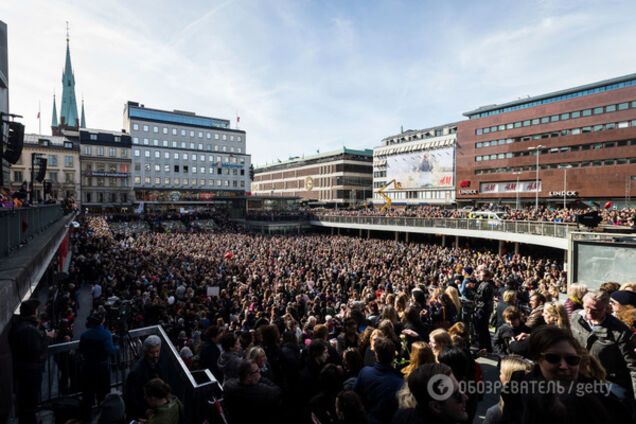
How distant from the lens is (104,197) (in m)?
69.9

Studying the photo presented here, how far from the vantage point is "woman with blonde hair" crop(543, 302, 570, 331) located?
165 inches

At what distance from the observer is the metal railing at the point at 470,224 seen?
2294 centimetres

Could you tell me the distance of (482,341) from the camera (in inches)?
283

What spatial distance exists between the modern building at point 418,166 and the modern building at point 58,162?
6039 centimetres

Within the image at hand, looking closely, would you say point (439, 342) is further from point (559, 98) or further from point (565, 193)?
point (559, 98)

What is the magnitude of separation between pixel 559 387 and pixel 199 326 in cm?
891

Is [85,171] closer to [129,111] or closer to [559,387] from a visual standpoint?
[129,111]

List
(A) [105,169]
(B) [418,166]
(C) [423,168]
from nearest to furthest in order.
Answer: (A) [105,169] < (C) [423,168] < (B) [418,166]

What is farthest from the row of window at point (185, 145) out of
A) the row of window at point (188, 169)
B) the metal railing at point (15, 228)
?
Answer: the metal railing at point (15, 228)

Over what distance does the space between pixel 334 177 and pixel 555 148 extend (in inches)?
1803

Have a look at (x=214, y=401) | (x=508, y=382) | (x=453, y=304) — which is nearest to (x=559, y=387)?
(x=508, y=382)

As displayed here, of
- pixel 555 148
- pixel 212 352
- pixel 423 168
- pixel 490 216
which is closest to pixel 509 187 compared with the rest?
pixel 555 148

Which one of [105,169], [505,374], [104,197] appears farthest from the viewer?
[105,169]

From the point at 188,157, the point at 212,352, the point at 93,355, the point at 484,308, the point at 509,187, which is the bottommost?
the point at 212,352
